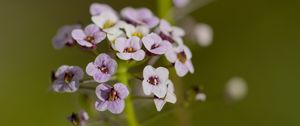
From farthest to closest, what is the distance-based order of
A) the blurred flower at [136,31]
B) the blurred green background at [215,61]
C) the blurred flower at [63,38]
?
the blurred green background at [215,61] → the blurred flower at [63,38] → the blurred flower at [136,31]

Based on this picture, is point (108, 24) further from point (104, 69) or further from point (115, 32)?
point (104, 69)

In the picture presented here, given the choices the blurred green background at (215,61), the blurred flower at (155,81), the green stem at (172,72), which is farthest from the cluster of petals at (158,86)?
the blurred green background at (215,61)

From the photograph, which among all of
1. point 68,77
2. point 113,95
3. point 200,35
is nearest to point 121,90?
point 113,95

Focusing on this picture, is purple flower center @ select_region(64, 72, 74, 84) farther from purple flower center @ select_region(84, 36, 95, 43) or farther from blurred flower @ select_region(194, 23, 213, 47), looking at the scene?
blurred flower @ select_region(194, 23, 213, 47)

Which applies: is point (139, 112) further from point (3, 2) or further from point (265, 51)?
point (3, 2)

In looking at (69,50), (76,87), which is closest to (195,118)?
(69,50)

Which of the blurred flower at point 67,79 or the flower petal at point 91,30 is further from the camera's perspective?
the flower petal at point 91,30

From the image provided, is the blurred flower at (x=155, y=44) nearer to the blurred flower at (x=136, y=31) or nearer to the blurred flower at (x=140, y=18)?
the blurred flower at (x=136, y=31)
